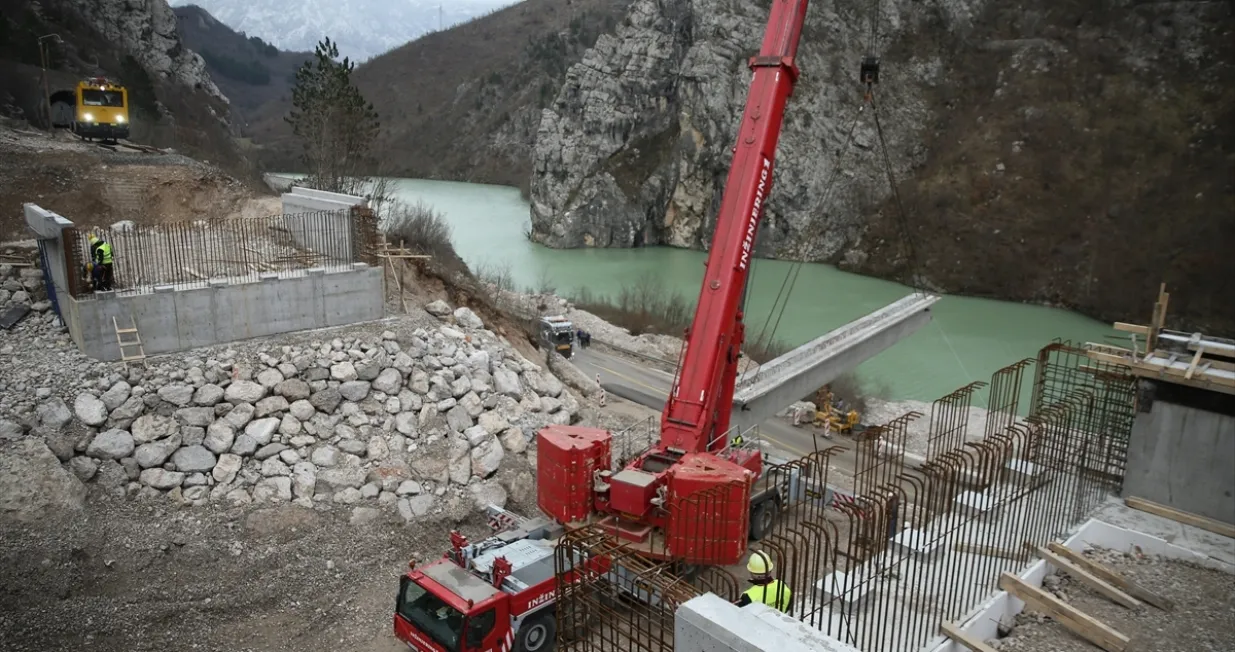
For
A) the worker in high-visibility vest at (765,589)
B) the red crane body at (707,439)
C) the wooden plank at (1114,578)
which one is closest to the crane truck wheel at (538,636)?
the red crane body at (707,439)

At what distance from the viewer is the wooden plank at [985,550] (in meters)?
8.96

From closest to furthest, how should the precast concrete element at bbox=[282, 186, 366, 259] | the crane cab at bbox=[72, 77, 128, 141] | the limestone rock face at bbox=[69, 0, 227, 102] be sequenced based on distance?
1. the precast concrete element at bbox=[282, 186, 366, 259]
2. the crane cab at bbox=[72, 77, 128, 141]
3. the limestone rock face at bbox=[69, 0, 227, 102]

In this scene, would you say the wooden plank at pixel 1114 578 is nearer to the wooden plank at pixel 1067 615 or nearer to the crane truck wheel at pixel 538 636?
the wooden plank at pixel 1067 615

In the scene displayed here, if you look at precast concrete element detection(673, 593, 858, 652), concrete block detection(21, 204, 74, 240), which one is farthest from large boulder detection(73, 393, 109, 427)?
precast concrete element detection(673, 593, 858, 652)

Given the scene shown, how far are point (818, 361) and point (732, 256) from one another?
630 cm

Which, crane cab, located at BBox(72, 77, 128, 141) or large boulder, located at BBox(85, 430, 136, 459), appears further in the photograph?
crane cab, located at BBox(72, 77, 128, 141)

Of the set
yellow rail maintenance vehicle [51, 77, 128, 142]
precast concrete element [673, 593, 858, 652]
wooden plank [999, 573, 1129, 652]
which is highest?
yellow rail maintenance vehicle [51, 77, 128, 142]

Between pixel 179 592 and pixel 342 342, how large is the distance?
204 inches

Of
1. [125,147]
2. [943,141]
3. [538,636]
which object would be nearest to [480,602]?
[538,636]

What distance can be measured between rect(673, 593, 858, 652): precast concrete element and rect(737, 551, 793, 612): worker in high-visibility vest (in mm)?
1587

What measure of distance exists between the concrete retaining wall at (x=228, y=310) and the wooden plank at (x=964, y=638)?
11421mm

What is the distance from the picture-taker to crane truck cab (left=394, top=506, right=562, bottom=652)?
8031 mm

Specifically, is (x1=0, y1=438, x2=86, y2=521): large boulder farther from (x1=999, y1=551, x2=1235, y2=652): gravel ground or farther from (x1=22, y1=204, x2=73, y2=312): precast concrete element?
(x1=999, y1=551, x2=1235, y2=652): gravel ground

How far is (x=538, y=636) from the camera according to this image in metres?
8.78
